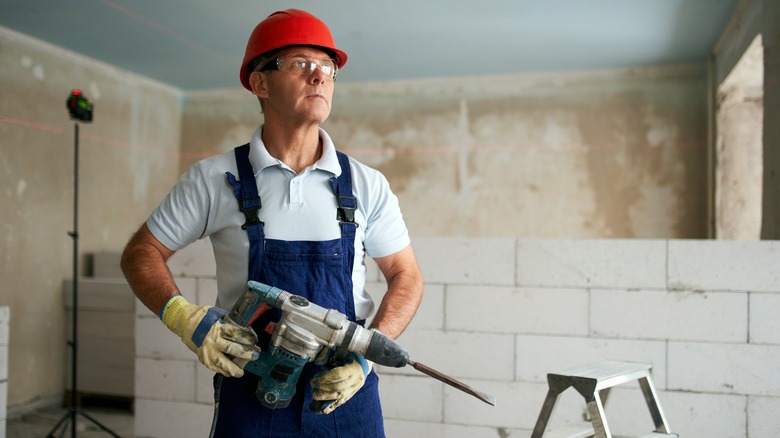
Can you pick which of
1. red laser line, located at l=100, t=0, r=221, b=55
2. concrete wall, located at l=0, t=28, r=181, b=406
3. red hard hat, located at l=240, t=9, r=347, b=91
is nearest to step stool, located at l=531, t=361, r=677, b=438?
red hard hat, located at l=240, t=9, r=347, b=91

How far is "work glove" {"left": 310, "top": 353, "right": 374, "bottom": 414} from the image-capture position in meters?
1.38

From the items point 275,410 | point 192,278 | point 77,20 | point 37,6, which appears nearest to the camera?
point 275,410

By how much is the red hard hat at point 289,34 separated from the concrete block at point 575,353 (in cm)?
174

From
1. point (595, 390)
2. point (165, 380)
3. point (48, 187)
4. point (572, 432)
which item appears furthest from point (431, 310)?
point (48, 187)

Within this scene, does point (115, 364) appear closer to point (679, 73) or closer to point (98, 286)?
point (98, 286)

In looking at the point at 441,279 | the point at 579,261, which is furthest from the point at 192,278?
the point at 579,261

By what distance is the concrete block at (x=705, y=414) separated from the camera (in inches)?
107

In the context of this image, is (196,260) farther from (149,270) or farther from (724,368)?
(724,368)

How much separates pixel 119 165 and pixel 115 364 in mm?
1851

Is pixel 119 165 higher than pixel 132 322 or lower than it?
higher

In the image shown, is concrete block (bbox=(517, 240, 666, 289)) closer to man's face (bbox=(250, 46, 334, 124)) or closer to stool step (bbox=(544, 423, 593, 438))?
stool step (bbox=(544, 423, 593, 438))

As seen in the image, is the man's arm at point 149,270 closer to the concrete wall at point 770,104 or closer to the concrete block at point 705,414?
the concrete block at point 705,414

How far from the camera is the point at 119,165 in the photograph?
19.0 ft

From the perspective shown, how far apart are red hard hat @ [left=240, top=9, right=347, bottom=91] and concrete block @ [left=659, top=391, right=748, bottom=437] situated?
206 centimetres
